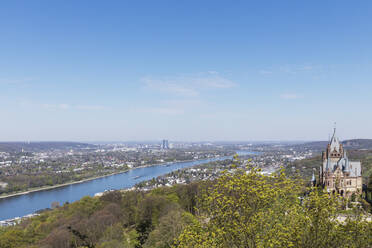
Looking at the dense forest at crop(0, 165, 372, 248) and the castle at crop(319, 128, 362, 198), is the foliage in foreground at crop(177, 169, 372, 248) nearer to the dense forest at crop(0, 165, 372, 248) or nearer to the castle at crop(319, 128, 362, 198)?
the dense forest at crop(0, 165, 372, 248)

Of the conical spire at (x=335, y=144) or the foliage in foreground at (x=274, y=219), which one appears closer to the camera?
the foliage in foreground at (x=274, y=219)

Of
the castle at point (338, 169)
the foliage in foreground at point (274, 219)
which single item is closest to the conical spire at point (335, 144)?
the castle at point (338, 169)

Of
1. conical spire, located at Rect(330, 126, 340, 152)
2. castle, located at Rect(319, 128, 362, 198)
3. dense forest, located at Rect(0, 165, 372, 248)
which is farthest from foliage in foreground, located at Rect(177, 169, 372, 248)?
A: conical spire, located at Rect(330, 126, 340, 152)

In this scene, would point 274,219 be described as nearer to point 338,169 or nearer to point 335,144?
point 338,169

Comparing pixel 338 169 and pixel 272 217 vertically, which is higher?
pixel 272 217

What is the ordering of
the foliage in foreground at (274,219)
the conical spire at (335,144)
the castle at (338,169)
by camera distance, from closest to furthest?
the foliage in foreground at (274,219)
the castle at (338,169)
the conical spire at (335,144)

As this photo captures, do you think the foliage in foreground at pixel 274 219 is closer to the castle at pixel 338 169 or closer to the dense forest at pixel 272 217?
the dense forest at pixel 272 217

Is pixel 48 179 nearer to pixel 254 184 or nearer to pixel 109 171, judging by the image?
pixel 109 171

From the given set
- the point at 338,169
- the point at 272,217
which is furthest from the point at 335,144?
the point at 272,217

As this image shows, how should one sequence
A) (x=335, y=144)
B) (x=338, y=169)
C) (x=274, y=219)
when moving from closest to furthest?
(x=274, y=219)
(x=338, y=169)
(x=335, y=144)

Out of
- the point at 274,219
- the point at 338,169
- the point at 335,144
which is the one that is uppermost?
the point at 335,144

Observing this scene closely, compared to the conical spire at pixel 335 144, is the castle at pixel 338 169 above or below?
below
